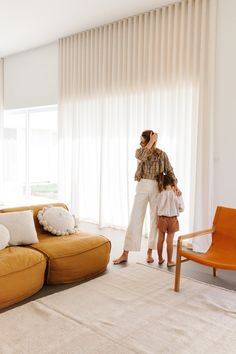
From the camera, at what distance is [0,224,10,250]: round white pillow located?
9.10 ft

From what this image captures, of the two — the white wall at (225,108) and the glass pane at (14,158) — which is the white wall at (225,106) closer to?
the white wall at (225,108)

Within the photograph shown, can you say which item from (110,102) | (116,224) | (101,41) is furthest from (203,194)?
(101,41)

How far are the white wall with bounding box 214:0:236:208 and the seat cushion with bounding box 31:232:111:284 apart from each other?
1620 millimetres

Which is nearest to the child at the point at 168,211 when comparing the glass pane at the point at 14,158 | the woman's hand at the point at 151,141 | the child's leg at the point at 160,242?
the child's leg at the point at 160,242

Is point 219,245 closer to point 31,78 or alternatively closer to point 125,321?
point 125,321

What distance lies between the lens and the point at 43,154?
6.97 m

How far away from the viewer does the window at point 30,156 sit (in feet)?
22.1

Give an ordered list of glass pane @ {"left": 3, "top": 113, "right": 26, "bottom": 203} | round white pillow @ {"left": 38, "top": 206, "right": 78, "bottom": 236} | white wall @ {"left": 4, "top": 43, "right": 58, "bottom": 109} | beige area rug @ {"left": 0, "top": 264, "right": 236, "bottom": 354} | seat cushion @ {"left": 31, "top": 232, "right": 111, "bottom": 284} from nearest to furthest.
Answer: beige area rug @ {"left": 0, "top": 264, "right": 236, "bottom": 354} → seat cushion @ {"left": 31, "top": 232, "right": 111, "bottom": 284} → round white pillow @ {"left": 38, "top": 206, "right": 78, "bottom": 236} → white wall @ {"left": 4, "top": 43, "right": 58, "bottom": 109} → glass pane @ {"left": 3, "top": 113, "right": 26, "bottom": 203}

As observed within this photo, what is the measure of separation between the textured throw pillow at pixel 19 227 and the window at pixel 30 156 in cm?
349

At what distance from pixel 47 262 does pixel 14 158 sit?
497 cm

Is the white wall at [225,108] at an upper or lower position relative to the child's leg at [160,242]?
upper

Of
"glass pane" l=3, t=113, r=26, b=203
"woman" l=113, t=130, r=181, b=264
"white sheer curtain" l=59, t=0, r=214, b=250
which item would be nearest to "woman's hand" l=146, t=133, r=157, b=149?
"woman" l=113, t=130, r=181, b=264

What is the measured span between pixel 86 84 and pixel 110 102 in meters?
0.62

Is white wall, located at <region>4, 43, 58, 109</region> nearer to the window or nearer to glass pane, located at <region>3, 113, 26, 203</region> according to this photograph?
the window
